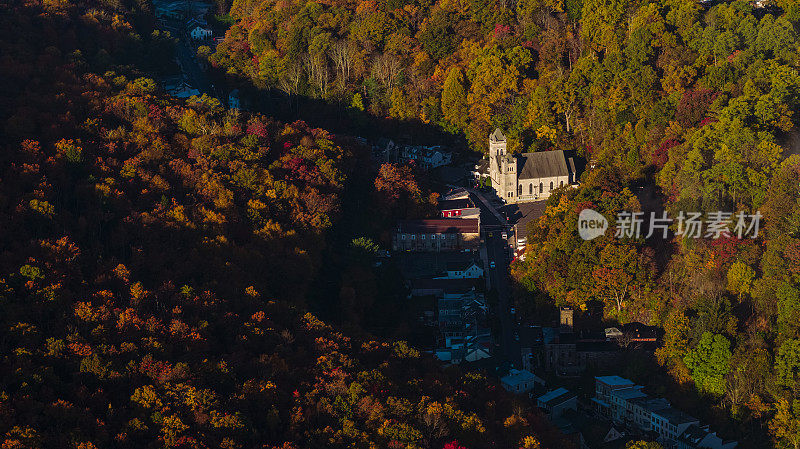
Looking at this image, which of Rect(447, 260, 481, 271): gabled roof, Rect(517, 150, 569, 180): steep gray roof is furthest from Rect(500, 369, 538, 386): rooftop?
Rect(517, 150, 569, 180): steep gray roof

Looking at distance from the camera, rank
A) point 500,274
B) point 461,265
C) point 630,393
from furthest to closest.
Answer: point 500,274 < point 461,265 < point 630,393

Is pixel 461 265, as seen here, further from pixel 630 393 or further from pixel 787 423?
pixel 787 423

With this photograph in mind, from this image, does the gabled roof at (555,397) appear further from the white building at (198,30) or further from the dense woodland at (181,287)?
the white building at (198,30)

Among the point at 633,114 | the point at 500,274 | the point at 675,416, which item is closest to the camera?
the point at 675,416

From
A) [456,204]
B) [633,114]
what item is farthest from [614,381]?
[633,114]

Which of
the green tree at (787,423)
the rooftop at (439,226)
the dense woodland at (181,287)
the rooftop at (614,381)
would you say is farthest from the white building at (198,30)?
the green tree at (787,423)

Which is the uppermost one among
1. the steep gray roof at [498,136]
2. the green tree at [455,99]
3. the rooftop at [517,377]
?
the green tree at [455,99]

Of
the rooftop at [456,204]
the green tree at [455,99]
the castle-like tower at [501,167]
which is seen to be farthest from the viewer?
the green tree at [455,99]
